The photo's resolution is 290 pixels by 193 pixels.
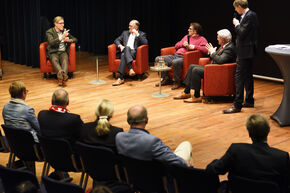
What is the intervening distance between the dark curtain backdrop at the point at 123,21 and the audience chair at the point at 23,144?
5.49 m

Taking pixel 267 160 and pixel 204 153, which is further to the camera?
pixel 204 153

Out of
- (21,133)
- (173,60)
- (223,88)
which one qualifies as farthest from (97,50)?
(21,133)

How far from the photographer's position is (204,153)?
503 centimetres

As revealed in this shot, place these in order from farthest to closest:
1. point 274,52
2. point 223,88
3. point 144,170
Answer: point 223,88, point 274,52, point 144,170

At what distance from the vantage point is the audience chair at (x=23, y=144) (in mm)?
3912

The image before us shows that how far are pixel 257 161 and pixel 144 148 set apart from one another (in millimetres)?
834

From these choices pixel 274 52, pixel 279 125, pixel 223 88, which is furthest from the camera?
pixel 223 88

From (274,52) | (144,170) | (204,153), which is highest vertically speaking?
(274,52)

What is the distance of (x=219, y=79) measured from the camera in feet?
22.6

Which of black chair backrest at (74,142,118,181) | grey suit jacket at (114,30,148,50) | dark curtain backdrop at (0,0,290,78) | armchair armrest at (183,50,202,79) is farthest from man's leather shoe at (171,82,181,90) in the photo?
black chair backrest at (74,142,118,181)

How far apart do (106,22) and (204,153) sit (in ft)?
21.6

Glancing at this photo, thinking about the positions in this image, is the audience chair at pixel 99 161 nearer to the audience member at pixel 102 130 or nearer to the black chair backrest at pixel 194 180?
the audience member at pixel 102 130

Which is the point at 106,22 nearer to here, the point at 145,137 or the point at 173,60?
the point at 173,60

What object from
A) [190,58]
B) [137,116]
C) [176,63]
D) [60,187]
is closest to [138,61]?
[176,63]
